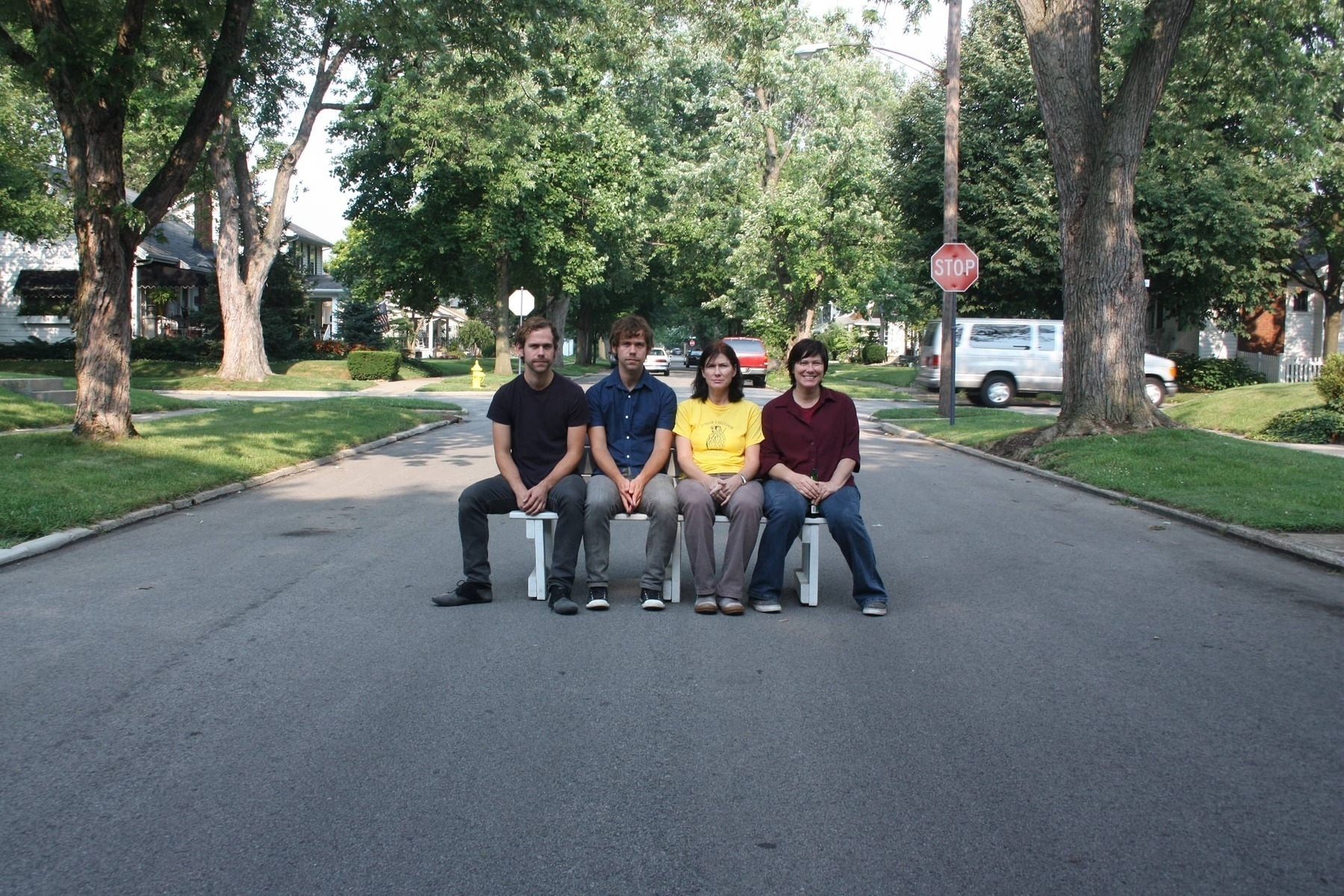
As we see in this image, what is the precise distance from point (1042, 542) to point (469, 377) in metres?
36.5

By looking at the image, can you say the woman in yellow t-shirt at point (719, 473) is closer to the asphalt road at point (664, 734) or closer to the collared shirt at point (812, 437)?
the collared shirt at point (812, 437)

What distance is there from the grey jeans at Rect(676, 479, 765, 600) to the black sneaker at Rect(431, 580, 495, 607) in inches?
51.5

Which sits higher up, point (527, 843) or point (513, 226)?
point (513, 226)

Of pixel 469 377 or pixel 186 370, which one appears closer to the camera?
pixel 186 370

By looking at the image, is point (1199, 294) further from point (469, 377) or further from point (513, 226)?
point (469, 377)

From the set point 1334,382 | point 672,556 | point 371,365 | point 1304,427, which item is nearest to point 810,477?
point 672,556

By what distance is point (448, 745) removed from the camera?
4746mm

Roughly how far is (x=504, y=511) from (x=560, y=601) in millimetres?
833

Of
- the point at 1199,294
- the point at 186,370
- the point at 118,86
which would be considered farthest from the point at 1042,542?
the point at 186,370

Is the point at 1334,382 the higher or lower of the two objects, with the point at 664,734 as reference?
higher

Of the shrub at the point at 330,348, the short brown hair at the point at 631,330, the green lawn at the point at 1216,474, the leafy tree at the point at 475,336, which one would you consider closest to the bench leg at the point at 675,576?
the short brown hair at the point at 631,330

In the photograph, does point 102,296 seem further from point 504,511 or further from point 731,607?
point 731,607

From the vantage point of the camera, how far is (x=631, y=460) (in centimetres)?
790

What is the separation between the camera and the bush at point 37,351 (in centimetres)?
3859
